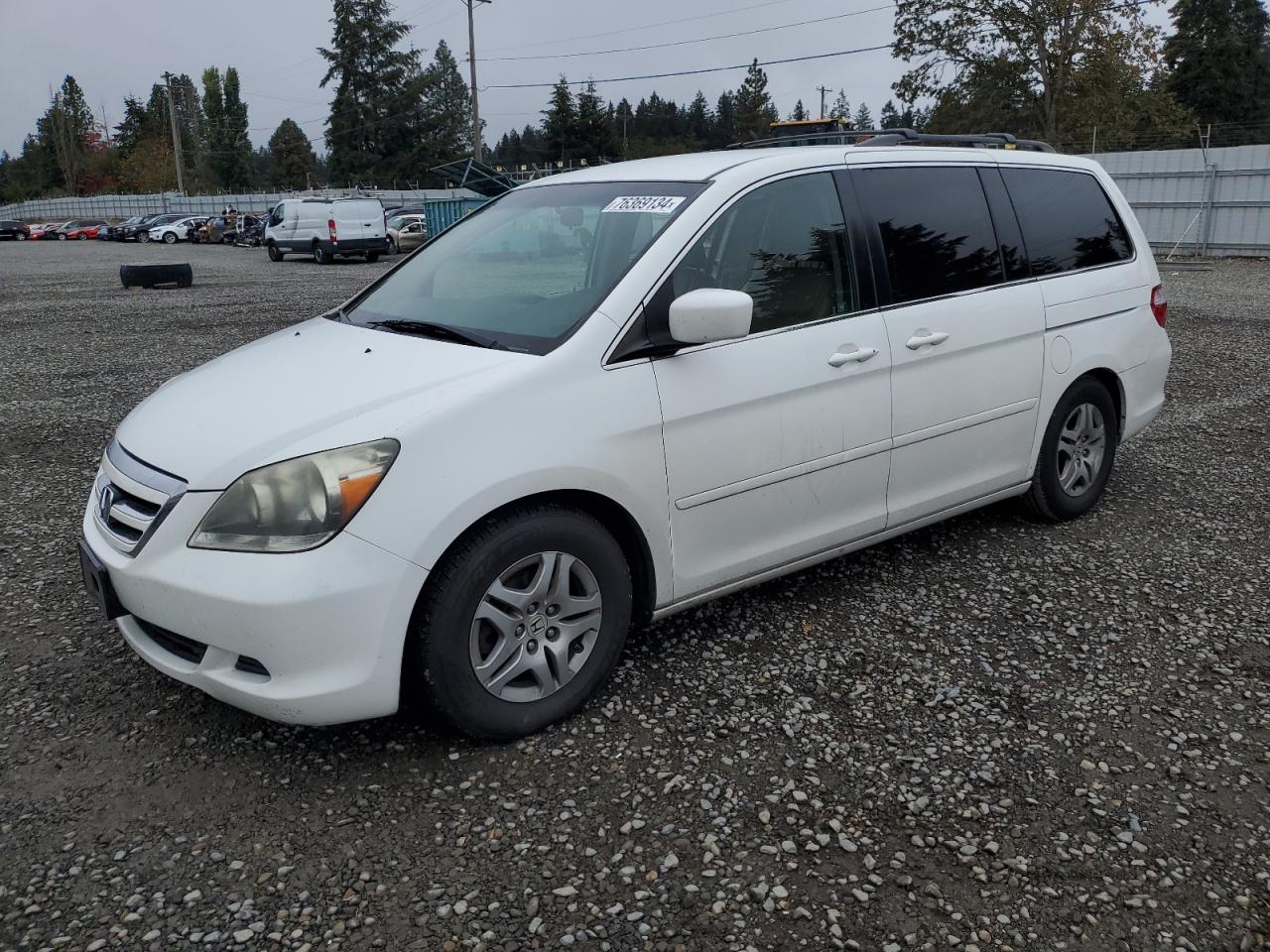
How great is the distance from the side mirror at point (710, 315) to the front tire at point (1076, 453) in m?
2.16

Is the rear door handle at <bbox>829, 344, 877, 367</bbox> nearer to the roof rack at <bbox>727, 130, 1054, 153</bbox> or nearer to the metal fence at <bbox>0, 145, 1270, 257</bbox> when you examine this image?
the roof rack at <bbox>727, 130, 1054, 153</bbox>

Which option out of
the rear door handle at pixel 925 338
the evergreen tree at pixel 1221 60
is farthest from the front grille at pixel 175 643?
the evergreen tree at pixel 1221 60

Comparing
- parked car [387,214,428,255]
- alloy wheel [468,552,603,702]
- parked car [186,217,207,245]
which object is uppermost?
parked car [186,217,207,245]

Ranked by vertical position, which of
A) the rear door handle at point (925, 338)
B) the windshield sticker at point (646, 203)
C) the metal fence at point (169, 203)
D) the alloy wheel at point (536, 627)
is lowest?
the alloy wheel at point (536, 627)

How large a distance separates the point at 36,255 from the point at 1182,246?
113 feet

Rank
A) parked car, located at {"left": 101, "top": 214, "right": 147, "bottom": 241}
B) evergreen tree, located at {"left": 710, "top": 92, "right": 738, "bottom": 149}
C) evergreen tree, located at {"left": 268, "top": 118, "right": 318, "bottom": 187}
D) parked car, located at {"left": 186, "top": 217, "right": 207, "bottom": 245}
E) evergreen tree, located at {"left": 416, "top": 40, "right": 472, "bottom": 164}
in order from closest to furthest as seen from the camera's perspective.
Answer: parked car, located at {"left": 186, "top": 217, "right": 207, "bottom": 245} → parked car, located at {"left": 101, "top": 214, "right": 147, "bottom": 241} → evergreen tree, located at {"left": 416, "top": 40, "right": 472, "bottom": 164} → evergreen tree, located at {"left": 268, "top": 118, "right": 318, "bottom": 187} → evergreen tree, located at {"left": 710, "top": 92, "right": 738, "bottom": 149}

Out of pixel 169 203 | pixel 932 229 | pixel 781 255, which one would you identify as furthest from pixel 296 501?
pixel 169 203

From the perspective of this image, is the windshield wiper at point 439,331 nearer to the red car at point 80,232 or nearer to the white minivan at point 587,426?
the white minivan at point 587,426

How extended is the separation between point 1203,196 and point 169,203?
62367 millimetres

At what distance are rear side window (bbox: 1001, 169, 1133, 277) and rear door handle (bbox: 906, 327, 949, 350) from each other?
838mm

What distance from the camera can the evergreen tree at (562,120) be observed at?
259ft

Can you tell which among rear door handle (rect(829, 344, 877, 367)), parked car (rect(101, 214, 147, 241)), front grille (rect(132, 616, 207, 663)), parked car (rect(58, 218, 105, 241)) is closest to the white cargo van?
parked car (rect(101, 214, 147, 241))

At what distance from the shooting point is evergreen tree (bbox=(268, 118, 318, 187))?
88.1 meters

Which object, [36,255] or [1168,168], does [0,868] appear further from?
[36,255]
